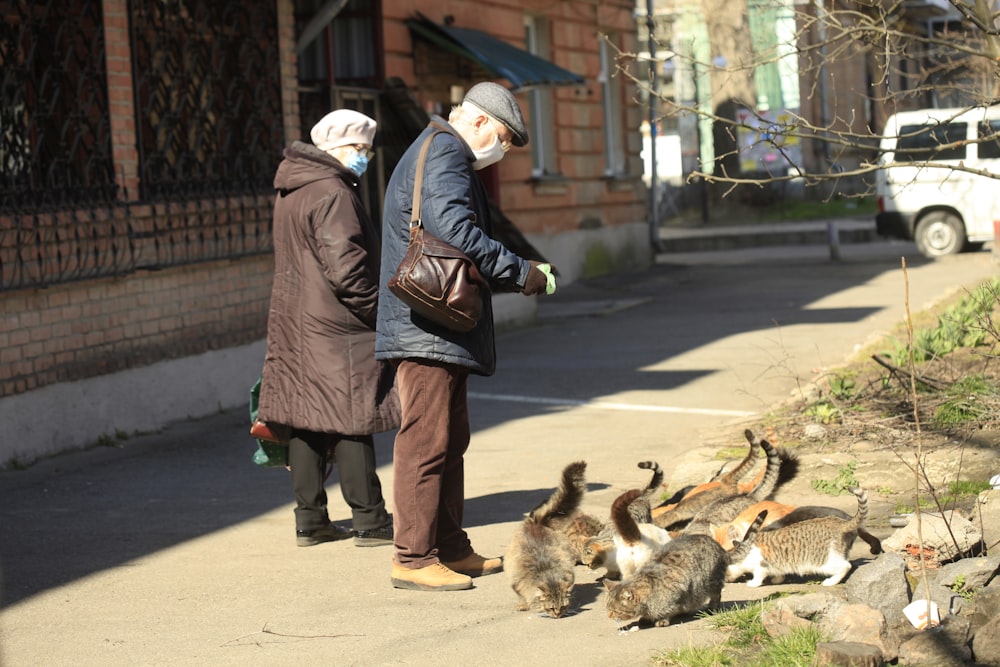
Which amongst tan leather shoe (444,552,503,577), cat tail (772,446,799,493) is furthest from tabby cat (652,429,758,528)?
tan leather shoe (444,552,503,577)

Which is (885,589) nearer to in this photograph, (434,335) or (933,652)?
(933,652)

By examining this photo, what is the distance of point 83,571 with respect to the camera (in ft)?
20.1

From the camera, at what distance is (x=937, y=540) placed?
17.4ft

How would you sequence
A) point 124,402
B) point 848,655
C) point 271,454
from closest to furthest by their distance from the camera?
1. point 848,655
2. point 271,454
3. point 124,402

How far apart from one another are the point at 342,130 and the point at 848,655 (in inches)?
137

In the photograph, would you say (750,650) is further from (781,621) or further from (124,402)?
(124,402)

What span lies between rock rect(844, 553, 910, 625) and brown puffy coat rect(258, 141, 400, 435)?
234cm

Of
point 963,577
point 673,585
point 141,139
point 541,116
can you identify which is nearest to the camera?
point 673,585

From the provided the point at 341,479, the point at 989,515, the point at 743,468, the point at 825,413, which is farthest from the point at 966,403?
the point at 341,479

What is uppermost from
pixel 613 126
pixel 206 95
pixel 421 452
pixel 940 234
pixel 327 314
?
pixel 613 126

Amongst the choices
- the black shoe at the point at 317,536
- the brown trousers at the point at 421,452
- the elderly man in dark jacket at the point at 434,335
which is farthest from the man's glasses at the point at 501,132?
the black shoe at the point at 317,536

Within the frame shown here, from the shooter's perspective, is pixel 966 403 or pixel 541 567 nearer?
pixel 541 567

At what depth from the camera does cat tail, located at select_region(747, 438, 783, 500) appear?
582 centimetres

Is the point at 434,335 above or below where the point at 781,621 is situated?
above
